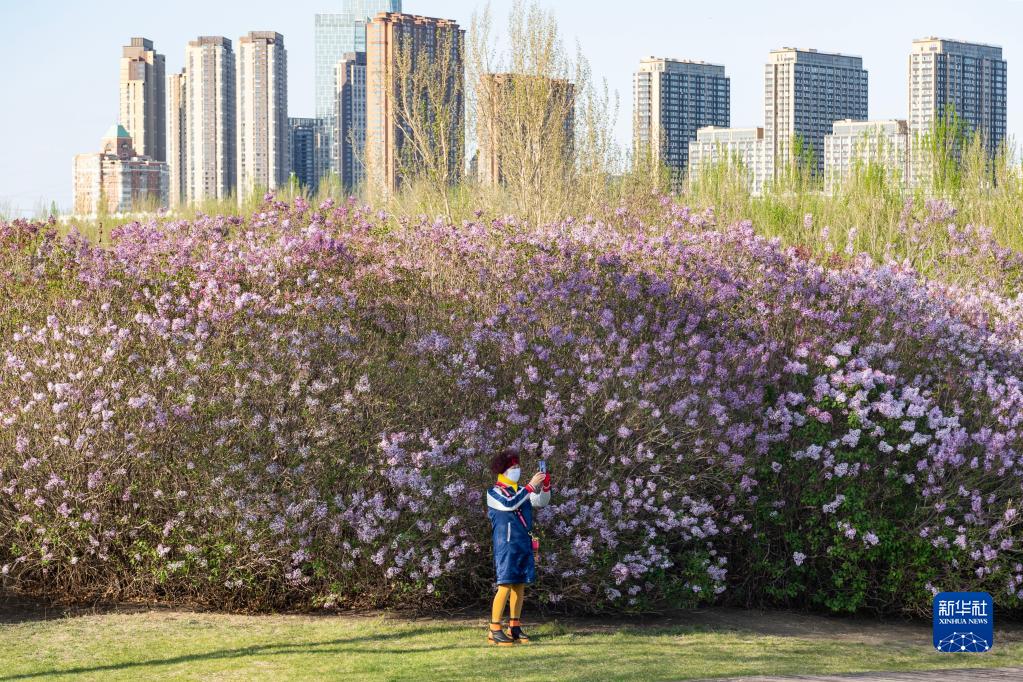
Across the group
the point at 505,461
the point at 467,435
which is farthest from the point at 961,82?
the point at 505,461

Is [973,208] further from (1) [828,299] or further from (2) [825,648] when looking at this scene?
(2) [825,648]

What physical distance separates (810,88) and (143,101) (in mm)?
96258

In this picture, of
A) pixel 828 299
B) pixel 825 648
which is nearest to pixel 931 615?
pixel 825 648

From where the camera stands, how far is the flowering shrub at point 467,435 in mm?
8453

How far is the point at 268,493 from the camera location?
843cm

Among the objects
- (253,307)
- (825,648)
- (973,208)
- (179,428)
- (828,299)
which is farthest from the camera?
(973,208)

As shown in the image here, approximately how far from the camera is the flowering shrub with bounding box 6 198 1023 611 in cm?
845

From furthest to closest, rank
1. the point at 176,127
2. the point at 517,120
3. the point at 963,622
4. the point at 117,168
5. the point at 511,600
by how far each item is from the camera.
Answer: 1. the point at 176,127
2. the point at 117,168
3. the point at 517,120
4. the point at 963,622
5. the point at 511,600

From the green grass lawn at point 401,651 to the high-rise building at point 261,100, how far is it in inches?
6318

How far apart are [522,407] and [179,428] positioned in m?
2.38

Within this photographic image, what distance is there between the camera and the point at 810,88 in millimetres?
124688

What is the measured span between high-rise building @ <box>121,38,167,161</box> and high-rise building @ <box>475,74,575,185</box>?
538 feet

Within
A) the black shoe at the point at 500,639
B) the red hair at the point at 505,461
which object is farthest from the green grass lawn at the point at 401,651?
the red hair at the point at 505,461

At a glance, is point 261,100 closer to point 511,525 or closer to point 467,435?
point 467,435
